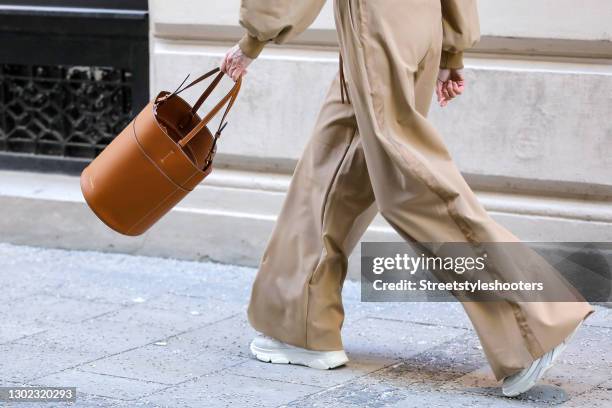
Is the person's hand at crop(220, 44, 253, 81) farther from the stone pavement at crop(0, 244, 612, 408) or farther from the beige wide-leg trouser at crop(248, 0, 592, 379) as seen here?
the stone pavement at crop(0, 244, 612, 408)

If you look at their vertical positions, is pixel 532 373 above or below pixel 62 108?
below

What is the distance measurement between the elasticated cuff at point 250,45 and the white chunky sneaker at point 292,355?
3.68 feet

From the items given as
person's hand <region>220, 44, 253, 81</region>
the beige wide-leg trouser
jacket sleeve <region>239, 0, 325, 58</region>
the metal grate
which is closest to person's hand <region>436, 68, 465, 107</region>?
the beige wide-leg trouser

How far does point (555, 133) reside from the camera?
5.23 meters

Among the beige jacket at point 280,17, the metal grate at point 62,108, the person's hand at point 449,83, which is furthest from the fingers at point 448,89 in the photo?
the metal grate at point 62,108

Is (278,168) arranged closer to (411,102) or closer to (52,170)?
(52,170)

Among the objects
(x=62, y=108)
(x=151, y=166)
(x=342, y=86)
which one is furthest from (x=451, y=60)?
(x=62, y=108)

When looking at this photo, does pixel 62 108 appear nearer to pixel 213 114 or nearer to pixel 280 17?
pixel 213 114

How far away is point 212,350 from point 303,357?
1.50 feet

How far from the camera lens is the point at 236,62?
3.88 m

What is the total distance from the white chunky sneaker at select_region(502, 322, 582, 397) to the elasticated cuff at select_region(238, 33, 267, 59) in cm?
137

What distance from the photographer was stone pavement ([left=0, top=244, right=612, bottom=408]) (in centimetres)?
390

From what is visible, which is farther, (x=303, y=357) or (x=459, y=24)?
(x=303, y=357)

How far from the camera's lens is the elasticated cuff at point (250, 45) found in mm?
3799
